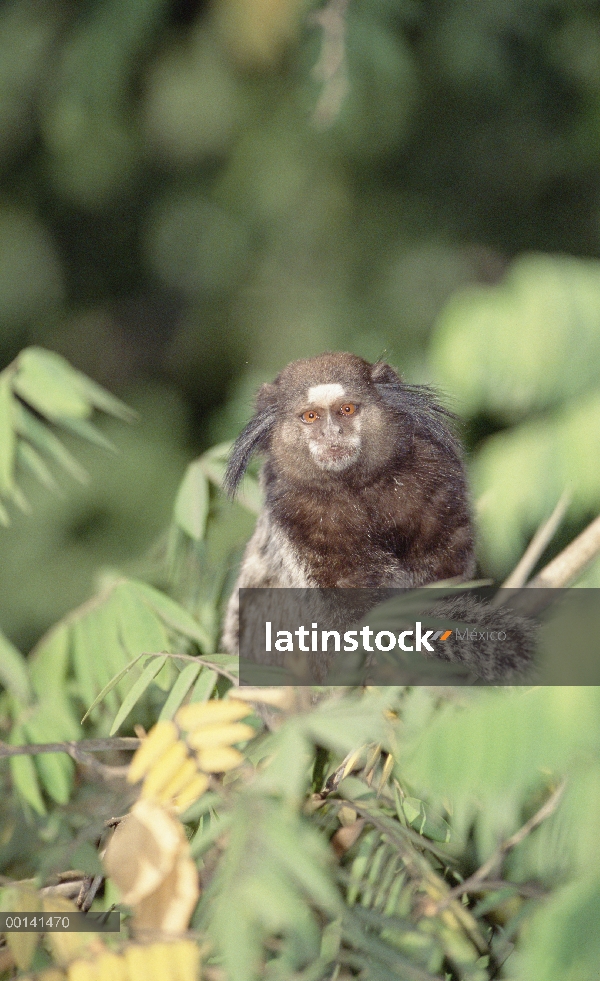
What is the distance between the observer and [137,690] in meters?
1.42

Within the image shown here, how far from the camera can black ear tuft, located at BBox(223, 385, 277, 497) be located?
2094 mm

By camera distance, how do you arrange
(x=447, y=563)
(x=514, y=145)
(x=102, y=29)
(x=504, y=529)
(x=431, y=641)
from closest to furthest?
(x=431, y=641) < (x=447, y=563) < (x=504, y=529) < (x=102, y=29) < (x=514, y=145)

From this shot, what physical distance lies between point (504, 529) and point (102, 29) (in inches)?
148

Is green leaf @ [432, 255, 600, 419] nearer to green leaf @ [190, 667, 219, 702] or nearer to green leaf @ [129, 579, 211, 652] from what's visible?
green leaf @ [129, 579, 211, 652]

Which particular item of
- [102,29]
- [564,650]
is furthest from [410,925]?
[102,29]

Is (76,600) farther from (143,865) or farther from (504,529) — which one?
(143,865)

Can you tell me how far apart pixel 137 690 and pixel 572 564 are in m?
0.93

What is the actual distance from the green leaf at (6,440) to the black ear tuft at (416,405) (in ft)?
2.52

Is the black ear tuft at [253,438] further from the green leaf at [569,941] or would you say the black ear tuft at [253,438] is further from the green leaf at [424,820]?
the green leaf at [569,941]

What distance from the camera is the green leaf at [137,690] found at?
54.2 inches

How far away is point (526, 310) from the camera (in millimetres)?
2248

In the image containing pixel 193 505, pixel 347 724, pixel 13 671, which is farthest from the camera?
pixel 193 505

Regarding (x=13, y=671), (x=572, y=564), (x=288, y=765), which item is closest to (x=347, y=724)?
(x=288, y=765)

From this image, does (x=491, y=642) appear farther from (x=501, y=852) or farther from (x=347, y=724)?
(x=347, y=724)
